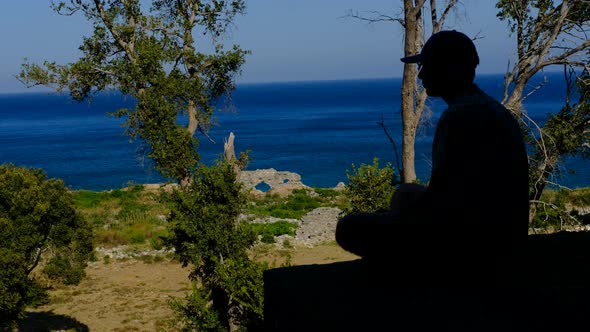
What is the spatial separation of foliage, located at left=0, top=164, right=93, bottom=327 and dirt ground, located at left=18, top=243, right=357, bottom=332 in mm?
2458

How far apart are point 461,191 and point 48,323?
17.0 metres

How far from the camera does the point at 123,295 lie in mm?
19109

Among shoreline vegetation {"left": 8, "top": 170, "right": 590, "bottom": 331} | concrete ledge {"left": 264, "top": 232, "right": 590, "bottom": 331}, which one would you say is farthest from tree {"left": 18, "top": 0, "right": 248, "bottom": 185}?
concrete ledge {"left": 264, "top": 232, "right": 590, "bottom": 331}

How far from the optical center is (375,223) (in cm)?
262

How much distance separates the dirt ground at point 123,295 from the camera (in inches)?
643

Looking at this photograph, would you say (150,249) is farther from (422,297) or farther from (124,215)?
(422,297)

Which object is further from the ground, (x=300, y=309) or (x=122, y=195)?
(x=300, y=309)

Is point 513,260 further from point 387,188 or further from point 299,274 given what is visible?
point 387,188

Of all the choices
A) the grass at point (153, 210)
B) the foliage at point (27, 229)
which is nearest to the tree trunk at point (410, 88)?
the foliage at point (27, 229)

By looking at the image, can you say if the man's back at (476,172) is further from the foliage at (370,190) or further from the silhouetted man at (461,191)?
the foliage at (370,190)

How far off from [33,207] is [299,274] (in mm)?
12139

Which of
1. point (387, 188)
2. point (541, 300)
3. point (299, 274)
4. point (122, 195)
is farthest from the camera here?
point (122, 195)

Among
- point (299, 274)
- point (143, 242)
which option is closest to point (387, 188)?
point (299, 274)

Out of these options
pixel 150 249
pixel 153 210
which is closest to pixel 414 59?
pixel 150 249
